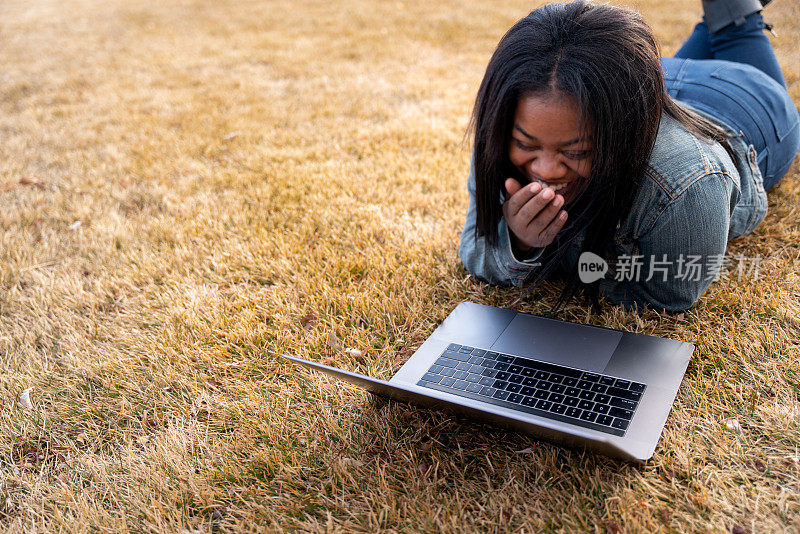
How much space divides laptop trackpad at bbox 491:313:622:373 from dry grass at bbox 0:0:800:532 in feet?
0.82

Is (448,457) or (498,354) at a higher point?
(498,354)

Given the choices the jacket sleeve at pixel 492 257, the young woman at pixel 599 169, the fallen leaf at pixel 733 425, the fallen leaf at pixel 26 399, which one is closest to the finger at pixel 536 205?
the young woman at pixel 599 169

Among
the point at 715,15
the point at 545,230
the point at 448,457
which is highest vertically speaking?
the point at 715,15

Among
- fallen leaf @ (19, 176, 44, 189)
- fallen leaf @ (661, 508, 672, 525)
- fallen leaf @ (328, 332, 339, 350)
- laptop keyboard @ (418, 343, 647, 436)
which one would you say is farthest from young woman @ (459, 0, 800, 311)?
fallen leaf @ (19, 176, 44, 189)

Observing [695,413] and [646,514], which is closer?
[646,514]

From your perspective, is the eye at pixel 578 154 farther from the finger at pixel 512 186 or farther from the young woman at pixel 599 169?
the finger at pixel 512 186

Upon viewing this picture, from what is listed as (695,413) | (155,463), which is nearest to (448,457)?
(695,413)

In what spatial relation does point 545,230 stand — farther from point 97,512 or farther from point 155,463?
point 97,512

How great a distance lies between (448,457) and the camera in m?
2.02

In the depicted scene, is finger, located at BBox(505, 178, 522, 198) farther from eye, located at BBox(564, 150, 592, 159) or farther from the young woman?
eye, located at BBox(564, 150, 592, 159)

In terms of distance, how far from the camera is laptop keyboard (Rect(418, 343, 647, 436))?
6.19 feet

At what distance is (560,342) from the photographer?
227 cm

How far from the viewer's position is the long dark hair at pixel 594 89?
2002 mm

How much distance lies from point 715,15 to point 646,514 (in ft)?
9.71
